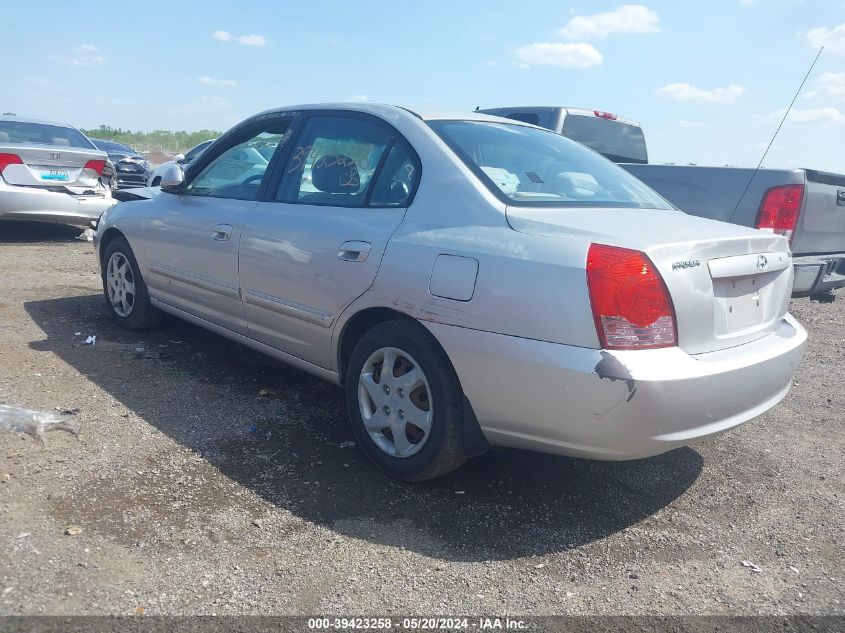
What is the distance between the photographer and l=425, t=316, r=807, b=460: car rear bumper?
103 inches

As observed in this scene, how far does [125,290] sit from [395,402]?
307 centimetres

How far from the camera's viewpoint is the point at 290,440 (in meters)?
3.72

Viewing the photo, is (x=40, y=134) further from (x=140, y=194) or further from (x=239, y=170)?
(x=239, y=170)

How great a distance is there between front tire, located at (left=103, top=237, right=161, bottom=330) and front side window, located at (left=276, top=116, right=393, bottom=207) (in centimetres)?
183

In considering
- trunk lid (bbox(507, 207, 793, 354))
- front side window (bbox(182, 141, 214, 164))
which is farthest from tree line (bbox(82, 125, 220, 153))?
trunk lid (bbox(507, 207, 793, 354))

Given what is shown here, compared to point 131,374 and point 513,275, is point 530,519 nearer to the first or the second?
point 513,275

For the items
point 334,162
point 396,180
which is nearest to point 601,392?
point 396,180

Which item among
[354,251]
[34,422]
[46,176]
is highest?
[354,251]

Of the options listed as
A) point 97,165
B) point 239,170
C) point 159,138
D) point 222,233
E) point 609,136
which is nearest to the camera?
point 222,233

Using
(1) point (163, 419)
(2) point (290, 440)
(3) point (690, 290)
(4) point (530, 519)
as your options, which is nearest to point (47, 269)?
(1) point (163, 419)

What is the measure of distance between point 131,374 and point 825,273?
5.20 meters

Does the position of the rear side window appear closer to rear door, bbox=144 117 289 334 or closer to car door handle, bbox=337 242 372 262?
car door handle, bbox=337 242 372 262

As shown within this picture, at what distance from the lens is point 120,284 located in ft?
17.9

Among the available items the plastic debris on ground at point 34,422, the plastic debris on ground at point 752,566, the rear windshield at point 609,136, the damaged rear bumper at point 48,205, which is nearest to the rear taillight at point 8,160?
the damaged rear bumper at point 48,205
